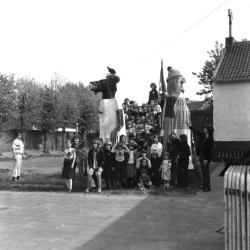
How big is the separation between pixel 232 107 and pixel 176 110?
12.4 meters

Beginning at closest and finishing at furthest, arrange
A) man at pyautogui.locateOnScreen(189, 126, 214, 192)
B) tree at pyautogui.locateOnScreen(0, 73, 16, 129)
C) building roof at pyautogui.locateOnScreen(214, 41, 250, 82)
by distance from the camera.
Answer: man at pyautogui.locateOnScreen(189, 126, 214, 192), tree at pyautogui.locateOnScreen(0, 73, 16, 129), building roof at pyautogui.locateOnScreen(214, 41, 250, 82)

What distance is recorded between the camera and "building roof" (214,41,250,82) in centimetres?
2651

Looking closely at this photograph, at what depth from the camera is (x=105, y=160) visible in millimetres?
12711

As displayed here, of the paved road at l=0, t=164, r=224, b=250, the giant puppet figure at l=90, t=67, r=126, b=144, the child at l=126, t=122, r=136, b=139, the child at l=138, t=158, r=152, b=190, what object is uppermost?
the giant puppet figure at l=90, t=67, r=126, b=144

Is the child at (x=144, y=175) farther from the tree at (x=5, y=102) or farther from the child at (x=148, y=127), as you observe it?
the tree at (x=5, y=102)

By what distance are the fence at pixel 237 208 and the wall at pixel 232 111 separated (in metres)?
21.7

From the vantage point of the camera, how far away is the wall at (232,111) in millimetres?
26000

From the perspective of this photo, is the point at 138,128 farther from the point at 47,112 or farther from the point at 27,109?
the point at 47,112

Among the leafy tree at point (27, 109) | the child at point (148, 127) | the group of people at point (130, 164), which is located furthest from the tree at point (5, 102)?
the leafy tree at point (27, 109)

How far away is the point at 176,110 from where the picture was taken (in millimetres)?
14969

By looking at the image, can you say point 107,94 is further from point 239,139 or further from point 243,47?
point 243,47

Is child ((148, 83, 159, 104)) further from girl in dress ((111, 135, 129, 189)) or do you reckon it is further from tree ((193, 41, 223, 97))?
tree ((193, 41, 223, 97))

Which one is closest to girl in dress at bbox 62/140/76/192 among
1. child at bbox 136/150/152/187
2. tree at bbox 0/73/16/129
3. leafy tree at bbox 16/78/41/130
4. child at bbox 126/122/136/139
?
child at bbox 136/150/152/187

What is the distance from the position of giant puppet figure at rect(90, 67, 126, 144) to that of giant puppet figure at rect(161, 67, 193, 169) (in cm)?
160
